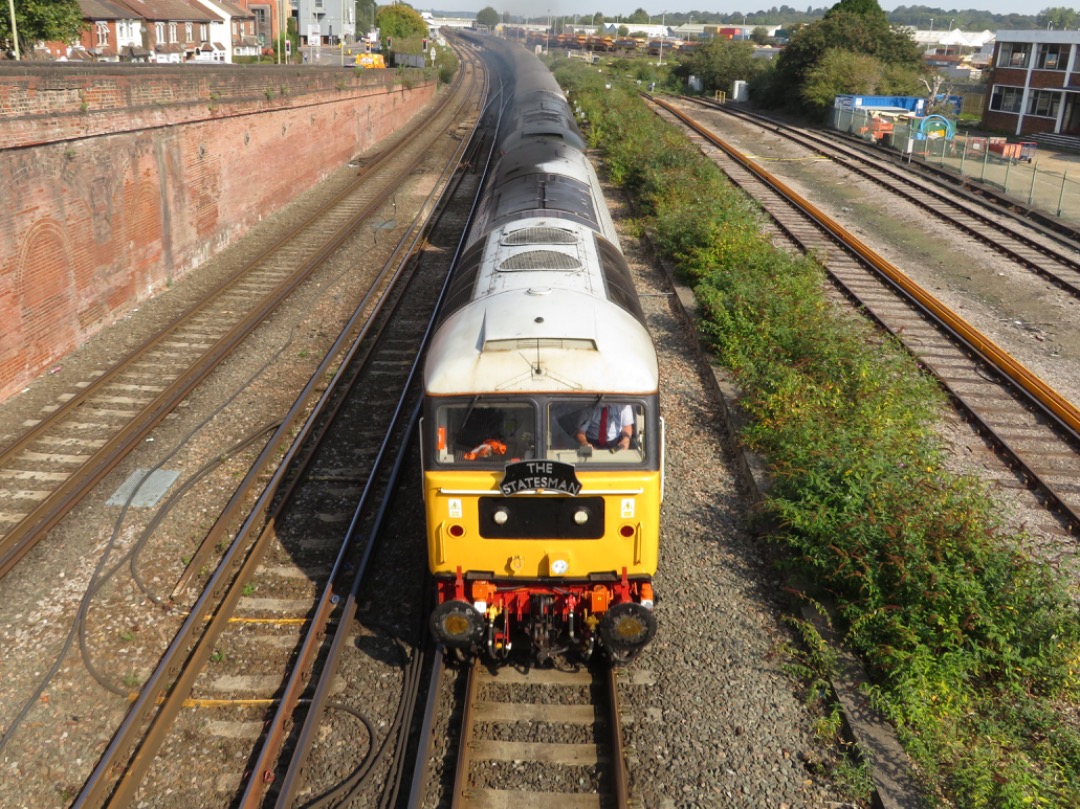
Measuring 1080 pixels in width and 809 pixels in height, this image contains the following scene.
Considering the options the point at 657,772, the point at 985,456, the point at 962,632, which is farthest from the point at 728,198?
the point at 657,772

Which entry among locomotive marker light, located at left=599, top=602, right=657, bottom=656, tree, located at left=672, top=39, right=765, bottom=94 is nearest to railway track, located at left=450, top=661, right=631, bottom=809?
locomotive marker light, located at left=599, top=602, right=657, bottom=656

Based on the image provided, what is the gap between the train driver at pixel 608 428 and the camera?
6527mm

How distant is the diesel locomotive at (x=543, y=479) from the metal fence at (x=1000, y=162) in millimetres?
21060

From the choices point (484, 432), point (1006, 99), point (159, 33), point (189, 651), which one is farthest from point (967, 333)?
point (159, 33)

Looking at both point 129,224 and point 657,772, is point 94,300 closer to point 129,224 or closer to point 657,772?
point 129,224

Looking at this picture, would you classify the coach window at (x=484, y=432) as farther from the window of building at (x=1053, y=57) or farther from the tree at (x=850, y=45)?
the window of building at (x=1053, y=57)

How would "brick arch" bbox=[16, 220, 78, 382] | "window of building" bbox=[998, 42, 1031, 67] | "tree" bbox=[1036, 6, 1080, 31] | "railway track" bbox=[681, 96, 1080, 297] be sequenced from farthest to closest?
"tree" bbox=[1036, 6, 1080, 31] < "window of building" bbox=[998, 42, 1031, 67] < "railway track" bbox=[681, 96, 1080, 297] < "brick arch" bbox=[16, 220, 78, 382]

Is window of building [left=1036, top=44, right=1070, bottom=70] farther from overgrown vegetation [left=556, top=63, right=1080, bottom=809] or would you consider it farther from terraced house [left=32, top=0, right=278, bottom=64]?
overgrown vegetation [left=556, top=63, right=1080, bottom=809]

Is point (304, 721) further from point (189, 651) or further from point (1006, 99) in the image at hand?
point (1006, 99)

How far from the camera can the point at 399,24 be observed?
258ft

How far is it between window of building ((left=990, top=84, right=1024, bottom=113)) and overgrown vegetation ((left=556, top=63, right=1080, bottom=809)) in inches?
1632

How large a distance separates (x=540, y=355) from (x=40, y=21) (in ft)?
91.1

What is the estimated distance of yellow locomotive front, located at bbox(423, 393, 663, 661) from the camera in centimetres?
648

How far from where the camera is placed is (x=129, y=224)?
1549cm
